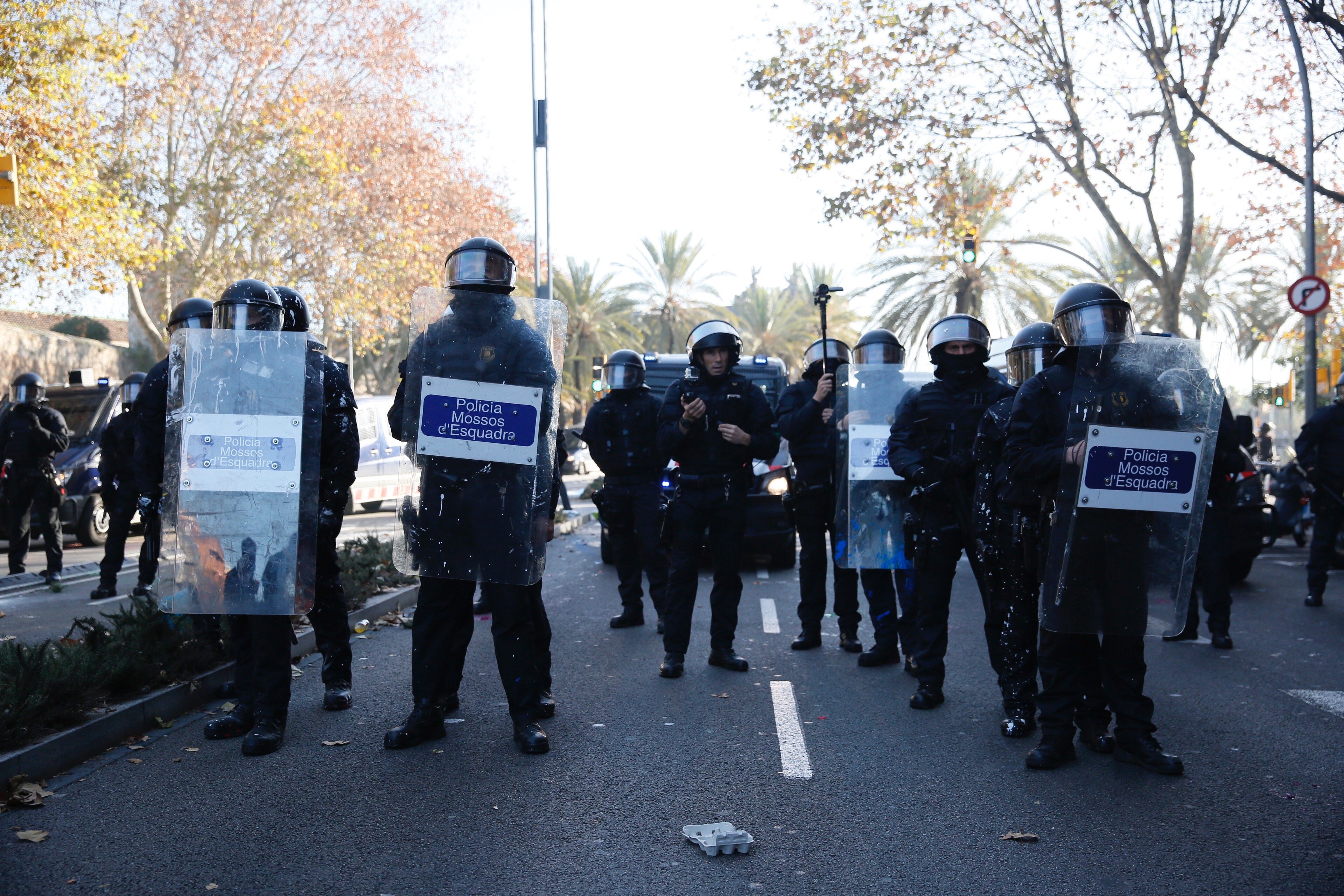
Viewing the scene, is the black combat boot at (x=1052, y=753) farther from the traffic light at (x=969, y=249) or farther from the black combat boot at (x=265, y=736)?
the traffic light at (x=969, y=249)

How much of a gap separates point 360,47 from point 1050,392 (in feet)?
66.8

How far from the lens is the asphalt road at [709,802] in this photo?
11.2ft

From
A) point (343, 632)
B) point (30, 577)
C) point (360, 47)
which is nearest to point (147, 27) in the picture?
point (360, 47)

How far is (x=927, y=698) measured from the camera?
5.60 meters

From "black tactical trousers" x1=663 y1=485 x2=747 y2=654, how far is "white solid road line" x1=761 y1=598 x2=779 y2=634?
138cm

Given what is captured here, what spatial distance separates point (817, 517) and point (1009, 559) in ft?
7.49

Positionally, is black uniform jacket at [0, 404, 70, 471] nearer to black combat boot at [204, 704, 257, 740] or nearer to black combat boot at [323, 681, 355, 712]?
black combat boot at [323, 681, 355, 712]

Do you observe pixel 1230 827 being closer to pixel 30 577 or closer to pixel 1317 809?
pixel 1317 809

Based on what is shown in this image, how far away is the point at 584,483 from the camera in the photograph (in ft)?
111

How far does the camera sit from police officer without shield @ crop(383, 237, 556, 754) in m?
4.71

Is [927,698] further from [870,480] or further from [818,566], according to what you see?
[818,566]

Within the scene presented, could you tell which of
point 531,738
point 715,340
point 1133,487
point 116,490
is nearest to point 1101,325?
point 1133,487

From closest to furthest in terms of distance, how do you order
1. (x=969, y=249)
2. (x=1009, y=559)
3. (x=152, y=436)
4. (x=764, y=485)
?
(x=1009, y=559) < (x=152, y=436) < (x=764, y=485) < (x=969, y=249)

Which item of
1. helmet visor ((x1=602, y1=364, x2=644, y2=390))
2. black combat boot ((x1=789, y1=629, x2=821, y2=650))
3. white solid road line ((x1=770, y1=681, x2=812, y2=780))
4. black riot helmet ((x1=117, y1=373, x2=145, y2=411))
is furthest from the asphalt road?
black riot helmet ((x1=117, y1=373, x2=145, y2=411))
